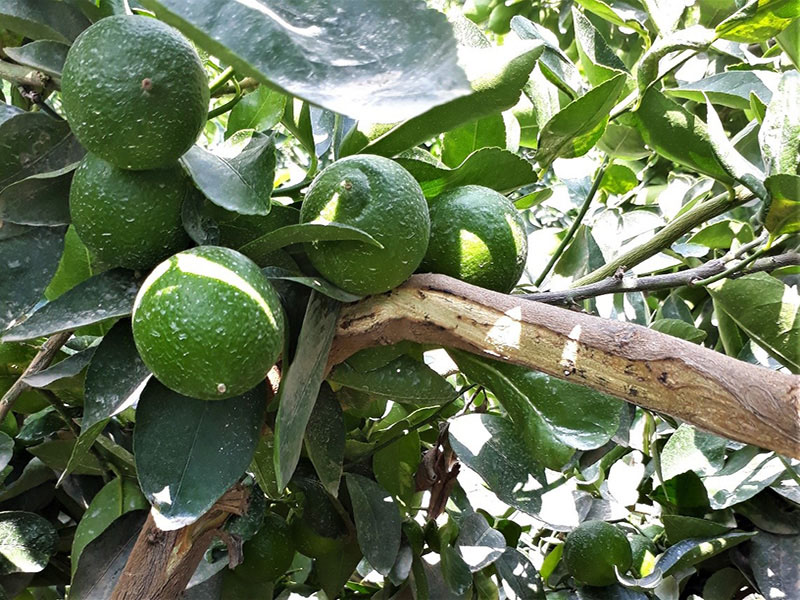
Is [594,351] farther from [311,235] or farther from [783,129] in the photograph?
[783,129]

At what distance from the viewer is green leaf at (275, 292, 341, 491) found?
428 millimetres

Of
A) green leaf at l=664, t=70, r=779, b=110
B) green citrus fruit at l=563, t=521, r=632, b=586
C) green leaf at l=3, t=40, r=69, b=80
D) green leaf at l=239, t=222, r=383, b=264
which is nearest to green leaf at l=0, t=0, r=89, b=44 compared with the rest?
green leaf at l=3, t=40, r=69, b=80

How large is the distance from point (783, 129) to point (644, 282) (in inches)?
7.8

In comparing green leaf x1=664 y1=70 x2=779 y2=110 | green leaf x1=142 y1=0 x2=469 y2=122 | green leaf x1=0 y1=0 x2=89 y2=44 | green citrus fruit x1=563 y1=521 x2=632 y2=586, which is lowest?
green citrus fruit x1=563 y1=521 x2=632 y2=586

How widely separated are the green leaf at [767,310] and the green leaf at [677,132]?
Answer: 0.32 feet

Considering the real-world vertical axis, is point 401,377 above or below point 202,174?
below

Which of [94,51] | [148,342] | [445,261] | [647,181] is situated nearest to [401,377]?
[445,261]

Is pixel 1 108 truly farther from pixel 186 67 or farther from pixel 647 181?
pixel 647 181

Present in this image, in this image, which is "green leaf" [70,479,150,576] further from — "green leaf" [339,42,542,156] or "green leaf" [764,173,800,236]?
"green leaf" [764,173,800,236]

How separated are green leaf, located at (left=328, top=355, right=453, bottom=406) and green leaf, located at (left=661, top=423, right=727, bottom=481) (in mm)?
452

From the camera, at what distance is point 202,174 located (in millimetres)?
472

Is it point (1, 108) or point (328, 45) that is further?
point (1, 108)

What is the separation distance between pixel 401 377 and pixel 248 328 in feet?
0.57

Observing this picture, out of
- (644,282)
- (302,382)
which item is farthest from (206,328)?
(644,282)
